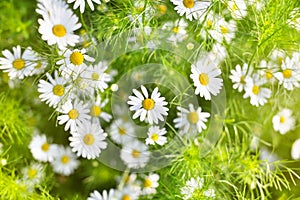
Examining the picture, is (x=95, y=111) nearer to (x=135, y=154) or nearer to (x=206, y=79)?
(x=135, y=154)

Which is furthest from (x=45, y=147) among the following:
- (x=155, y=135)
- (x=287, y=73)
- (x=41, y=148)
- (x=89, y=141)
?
(x=287, y=73)

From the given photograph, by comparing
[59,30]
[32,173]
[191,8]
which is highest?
[191,8]

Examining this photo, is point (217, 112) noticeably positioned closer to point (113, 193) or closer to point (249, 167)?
point (249, 167)

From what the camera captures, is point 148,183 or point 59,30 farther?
point 148,183

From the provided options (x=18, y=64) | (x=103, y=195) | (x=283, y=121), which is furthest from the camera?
(x=283, y=121)

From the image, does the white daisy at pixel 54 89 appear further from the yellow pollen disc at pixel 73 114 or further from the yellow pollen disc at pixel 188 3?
the yellow pollen disc at pixel 188 3

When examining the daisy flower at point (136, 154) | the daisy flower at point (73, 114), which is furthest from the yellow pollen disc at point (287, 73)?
the daisy flower at point (73, 114)

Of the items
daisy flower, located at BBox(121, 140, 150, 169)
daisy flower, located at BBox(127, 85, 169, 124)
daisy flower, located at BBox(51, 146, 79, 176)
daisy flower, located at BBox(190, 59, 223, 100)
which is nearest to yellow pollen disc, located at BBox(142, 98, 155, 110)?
daisy flower, located at BBox(127, 85, 169, 124)
